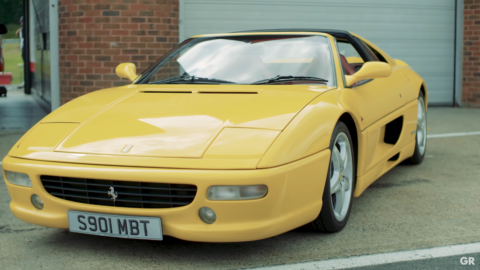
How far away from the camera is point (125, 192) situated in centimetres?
271

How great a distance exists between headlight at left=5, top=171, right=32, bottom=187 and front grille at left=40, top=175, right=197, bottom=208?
0.34 feet

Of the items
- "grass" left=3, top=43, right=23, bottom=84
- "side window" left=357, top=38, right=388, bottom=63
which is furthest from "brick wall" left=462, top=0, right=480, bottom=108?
"grass" left=3, top=43, right=23, bottom=84

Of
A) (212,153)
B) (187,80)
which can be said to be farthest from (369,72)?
(212,153)

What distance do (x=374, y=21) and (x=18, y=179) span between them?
7.98 meters

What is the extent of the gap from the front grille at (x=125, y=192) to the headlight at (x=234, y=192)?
3.5 inches

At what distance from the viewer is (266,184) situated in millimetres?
2590

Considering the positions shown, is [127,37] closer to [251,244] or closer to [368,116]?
[368,116]

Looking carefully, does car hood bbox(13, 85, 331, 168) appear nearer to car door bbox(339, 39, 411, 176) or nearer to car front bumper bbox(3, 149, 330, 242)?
car front bumper bbox(3, 149, 330, 242)

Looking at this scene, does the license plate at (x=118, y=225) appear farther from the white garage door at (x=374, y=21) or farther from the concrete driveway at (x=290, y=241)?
the white garage door at (x=374, y=21)

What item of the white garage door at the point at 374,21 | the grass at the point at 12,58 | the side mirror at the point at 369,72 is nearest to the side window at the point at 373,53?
the side mirror at the point at 369,72

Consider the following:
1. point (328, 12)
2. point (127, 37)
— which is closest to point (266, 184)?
point (127, 37)

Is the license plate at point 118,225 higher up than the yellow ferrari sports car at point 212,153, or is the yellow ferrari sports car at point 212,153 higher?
the yellow ferrari sports car at point 212,153

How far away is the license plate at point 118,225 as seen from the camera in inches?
106

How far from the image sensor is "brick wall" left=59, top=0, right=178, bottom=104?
7703 mm
